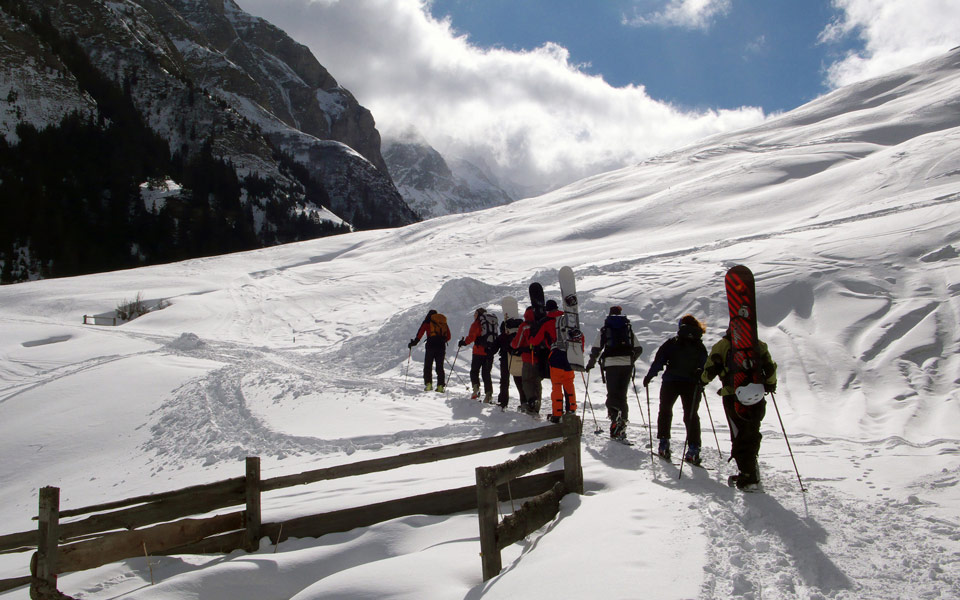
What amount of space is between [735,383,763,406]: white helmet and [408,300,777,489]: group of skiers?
0.04 ft

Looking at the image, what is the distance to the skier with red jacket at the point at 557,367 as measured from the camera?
827 centimetres

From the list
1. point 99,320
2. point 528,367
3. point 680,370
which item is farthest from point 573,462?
point 99,320

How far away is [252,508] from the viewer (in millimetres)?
5332

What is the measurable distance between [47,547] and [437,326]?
7.49 m

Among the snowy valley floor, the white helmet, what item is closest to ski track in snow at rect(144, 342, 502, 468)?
the snowy valley floor

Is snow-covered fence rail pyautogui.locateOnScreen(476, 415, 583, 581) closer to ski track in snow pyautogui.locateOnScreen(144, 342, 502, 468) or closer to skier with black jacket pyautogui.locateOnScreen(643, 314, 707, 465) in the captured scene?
skier with black jacket pyautogui.locateOnScreen(643, 314, 707, 465)

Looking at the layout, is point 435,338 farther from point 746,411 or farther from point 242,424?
point 746,411

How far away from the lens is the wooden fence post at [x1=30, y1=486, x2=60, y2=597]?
14.5 ft

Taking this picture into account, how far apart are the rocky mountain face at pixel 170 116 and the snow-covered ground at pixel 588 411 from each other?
45725 millimetres

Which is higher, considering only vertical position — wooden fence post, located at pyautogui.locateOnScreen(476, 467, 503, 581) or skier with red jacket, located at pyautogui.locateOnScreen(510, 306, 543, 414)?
skier with red jacket, located at pyautogui.locateOnScreen(510, 306, 543, 414)

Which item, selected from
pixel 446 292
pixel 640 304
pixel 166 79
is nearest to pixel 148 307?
pixel 446 292

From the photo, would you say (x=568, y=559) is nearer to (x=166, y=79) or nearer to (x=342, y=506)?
(x=342, y=506)

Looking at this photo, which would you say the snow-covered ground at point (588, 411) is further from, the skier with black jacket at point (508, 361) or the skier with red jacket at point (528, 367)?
the skier with black jacket at point (508, 361)

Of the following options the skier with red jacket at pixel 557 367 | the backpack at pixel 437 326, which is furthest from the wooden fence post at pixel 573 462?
the backpack at pixel 437 326
